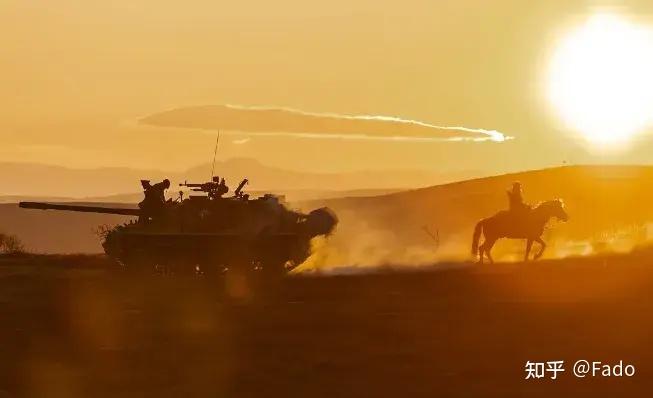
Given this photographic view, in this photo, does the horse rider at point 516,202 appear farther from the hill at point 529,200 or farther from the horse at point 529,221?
the hill at point 529,200

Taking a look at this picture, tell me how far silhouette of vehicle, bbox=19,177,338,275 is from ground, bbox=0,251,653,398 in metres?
4.44

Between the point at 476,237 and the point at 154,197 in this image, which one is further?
the point at 476,237

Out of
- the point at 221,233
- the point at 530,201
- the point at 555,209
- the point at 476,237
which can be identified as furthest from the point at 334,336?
the point at 530,201

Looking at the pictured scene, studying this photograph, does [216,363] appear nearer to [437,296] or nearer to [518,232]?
[437,296]

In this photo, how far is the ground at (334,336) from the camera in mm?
21688

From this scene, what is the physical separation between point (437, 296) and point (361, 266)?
1051 inches

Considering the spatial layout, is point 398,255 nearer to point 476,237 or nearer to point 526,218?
point 476,237

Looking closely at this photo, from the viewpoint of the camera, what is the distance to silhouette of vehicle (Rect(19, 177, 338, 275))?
53.0 metres

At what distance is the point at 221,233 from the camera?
53250mm

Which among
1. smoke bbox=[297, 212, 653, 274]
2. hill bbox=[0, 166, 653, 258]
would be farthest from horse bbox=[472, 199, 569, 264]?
hill bbox=[0, 166, 653, 258]

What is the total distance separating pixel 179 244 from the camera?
53.9m

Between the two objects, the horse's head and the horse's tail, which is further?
the horse's tail

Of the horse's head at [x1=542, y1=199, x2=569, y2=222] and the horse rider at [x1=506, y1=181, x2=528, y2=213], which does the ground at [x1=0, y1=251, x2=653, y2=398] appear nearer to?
the horse's head at [x1=542, y1=199, x2=569, y2=222]

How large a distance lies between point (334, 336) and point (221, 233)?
81.5ft
